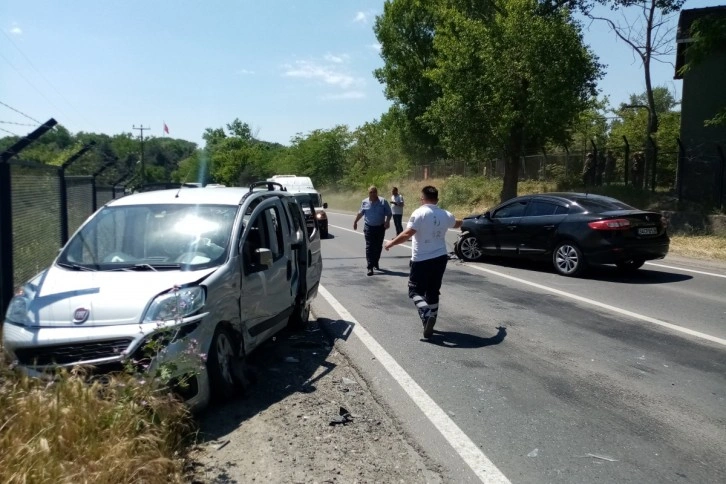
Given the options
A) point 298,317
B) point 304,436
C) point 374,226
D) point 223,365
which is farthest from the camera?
point 374,226

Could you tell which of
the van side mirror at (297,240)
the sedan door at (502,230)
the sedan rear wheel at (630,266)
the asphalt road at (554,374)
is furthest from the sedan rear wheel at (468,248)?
the van side mirror at (297,240)

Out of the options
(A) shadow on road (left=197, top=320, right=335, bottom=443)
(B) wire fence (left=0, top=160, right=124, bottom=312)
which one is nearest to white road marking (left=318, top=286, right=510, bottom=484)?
(A) shadow on road (left=197, top=320, right=335, bottom=443)

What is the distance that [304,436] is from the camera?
15.6 feet

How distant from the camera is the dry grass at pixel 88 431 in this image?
3484mm

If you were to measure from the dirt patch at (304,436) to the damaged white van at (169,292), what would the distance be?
12.9 inches

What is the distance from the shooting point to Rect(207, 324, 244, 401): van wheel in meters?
5.13

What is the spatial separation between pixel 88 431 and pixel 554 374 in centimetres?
408

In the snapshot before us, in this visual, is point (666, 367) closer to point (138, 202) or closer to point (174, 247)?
point (174, 247)

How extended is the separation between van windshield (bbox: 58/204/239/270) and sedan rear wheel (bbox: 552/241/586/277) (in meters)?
7.72

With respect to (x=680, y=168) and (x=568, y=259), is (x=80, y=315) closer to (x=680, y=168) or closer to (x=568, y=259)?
(x=568, y=259)

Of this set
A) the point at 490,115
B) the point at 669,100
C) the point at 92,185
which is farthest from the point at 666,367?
the point at 669,100

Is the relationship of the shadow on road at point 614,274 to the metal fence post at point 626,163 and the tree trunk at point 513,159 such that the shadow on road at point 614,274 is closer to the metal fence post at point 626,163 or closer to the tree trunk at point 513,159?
the metal fence post at point 626,163

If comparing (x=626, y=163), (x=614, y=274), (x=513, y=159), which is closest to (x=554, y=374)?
(x=614, y=274)

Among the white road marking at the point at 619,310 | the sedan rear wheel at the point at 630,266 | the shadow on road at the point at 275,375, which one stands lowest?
the shadow on road at the point at 275,375
